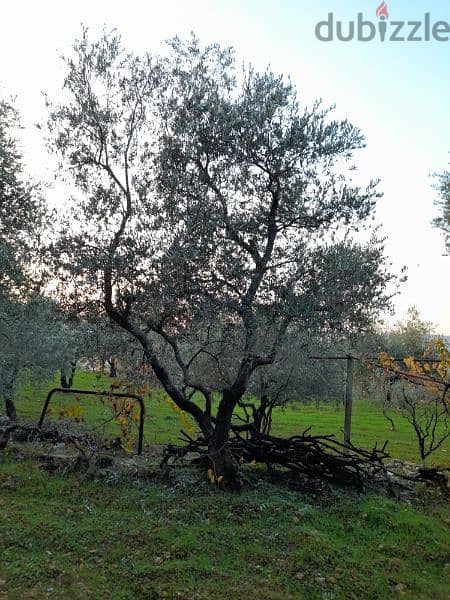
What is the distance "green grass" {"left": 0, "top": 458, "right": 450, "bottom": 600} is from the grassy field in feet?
0.05

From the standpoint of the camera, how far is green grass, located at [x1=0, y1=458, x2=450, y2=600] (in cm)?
499

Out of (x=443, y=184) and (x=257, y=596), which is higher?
(x=443, y=184)

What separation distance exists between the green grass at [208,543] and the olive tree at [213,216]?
4.27ft

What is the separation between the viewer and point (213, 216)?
7199 millimetres

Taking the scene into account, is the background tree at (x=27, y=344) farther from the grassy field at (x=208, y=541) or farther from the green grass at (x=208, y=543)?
the green grass at (x=208, y=543)

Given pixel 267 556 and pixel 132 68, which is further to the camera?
pixel 132 68

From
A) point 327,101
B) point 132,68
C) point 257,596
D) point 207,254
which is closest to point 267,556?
point 257,596

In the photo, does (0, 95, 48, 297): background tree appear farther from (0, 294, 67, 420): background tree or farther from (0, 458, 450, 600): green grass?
(0, 458, 450, 600): green grass

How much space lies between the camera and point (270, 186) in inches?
303

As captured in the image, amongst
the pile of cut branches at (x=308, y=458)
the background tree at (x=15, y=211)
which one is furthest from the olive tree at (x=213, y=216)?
the background tree at (x=15, y=211)

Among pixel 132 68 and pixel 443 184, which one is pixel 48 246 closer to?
pixel 132 68

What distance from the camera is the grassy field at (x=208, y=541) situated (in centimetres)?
499

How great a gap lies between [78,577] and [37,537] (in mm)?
1065

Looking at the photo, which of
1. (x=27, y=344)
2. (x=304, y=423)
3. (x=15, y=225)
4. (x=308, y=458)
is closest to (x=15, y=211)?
(x=15, y=225)
